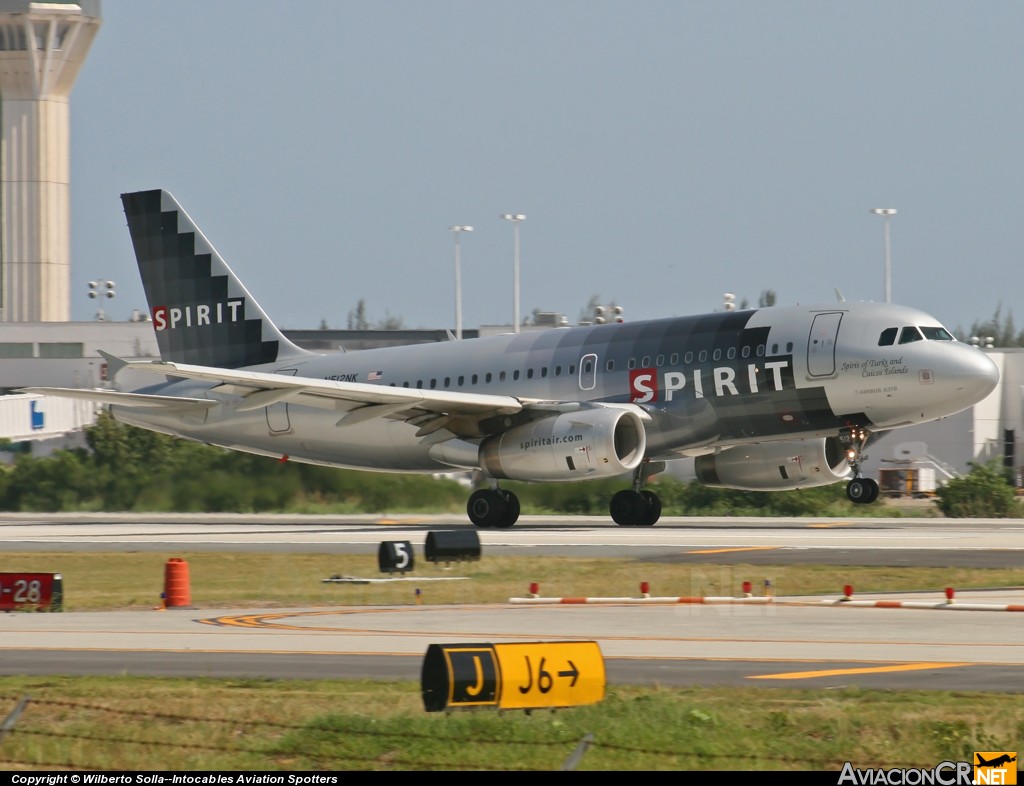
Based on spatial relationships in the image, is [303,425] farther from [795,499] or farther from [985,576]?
[985,576]

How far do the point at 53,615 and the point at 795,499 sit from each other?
30.5 metres

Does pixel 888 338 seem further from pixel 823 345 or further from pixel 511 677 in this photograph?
pixel 511 677

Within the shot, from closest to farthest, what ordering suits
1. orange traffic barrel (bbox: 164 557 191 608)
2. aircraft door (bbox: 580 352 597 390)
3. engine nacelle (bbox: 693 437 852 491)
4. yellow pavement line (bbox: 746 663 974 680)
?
yellow pavement line (bbox: 746 663 974 680), orange traffic barrel (bbox: 164 557 191 608), aircraft door (bbox: 580 352 597 390), engine nacelle (bbox: 693 437 852 491)

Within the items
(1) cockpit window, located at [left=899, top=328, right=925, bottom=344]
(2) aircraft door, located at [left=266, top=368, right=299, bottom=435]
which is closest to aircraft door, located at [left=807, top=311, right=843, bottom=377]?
(1) cockpit window, located at [left=899, top=328, right=925, bottom=344]

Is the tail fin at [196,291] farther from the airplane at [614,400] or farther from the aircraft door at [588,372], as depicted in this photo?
the aircraft door at [588,372]

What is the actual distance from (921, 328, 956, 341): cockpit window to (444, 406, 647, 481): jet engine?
6679 millimetres

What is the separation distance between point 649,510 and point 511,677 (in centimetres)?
2670

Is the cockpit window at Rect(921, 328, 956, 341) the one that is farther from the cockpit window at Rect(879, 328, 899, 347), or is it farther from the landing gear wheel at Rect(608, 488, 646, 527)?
the landing gear wheel at Rect(608, 488, 646, 527)

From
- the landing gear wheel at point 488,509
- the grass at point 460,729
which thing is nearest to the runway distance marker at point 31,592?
the grass at point 460,729

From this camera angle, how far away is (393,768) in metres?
11.5

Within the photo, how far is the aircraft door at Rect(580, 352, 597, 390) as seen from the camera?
124 feet

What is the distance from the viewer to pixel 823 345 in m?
35.2

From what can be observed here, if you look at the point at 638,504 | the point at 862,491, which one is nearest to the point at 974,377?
the point at 862,491

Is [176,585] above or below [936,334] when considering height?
below
